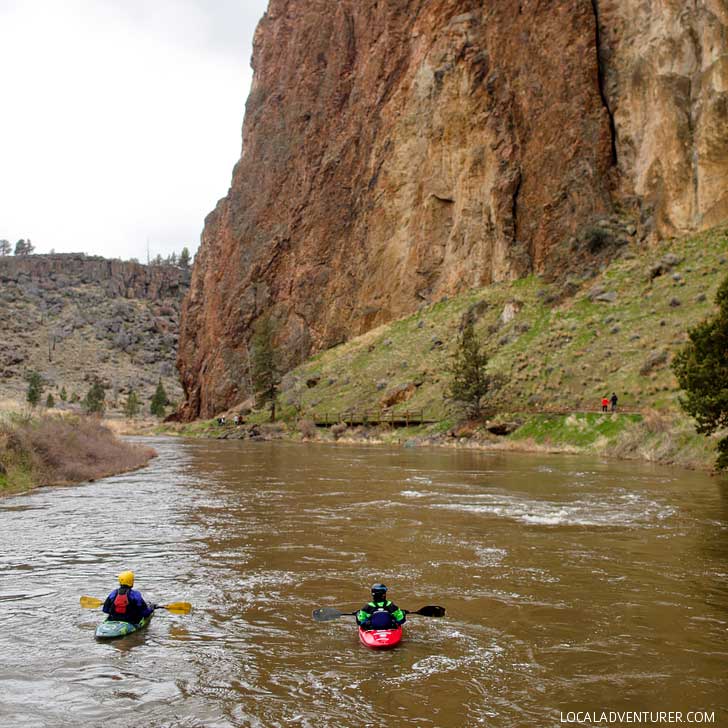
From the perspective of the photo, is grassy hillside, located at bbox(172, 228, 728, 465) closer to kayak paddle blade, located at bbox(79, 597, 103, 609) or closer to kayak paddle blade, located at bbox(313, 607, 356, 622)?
kayak paddle blade, located at bbox(313, 607, 356, 622)

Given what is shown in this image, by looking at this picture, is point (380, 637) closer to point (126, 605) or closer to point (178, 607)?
point (178, 607)

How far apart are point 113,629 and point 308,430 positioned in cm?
4520

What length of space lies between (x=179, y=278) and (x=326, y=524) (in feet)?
542

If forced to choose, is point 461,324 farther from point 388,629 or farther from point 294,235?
point 388,629

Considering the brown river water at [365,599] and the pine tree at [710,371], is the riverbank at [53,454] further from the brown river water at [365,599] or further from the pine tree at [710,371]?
the pine tree at [710,371]

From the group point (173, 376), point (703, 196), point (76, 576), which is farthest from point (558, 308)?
point (173, 376)

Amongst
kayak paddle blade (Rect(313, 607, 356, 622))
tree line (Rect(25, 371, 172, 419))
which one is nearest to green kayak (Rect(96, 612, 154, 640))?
kayak paddle blade (Rect(313, 607, 356, 622))

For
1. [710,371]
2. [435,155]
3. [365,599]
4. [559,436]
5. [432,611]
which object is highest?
[435,155]

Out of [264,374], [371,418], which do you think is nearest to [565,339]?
[371,418]

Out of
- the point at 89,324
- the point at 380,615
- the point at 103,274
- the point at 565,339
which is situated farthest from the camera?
the point at 103,274

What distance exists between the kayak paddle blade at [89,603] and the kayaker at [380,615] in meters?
3.93

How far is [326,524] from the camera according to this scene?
16875 mm

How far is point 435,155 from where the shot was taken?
66.2 meters

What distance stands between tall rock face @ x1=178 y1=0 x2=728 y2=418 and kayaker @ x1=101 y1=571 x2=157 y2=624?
157ft
